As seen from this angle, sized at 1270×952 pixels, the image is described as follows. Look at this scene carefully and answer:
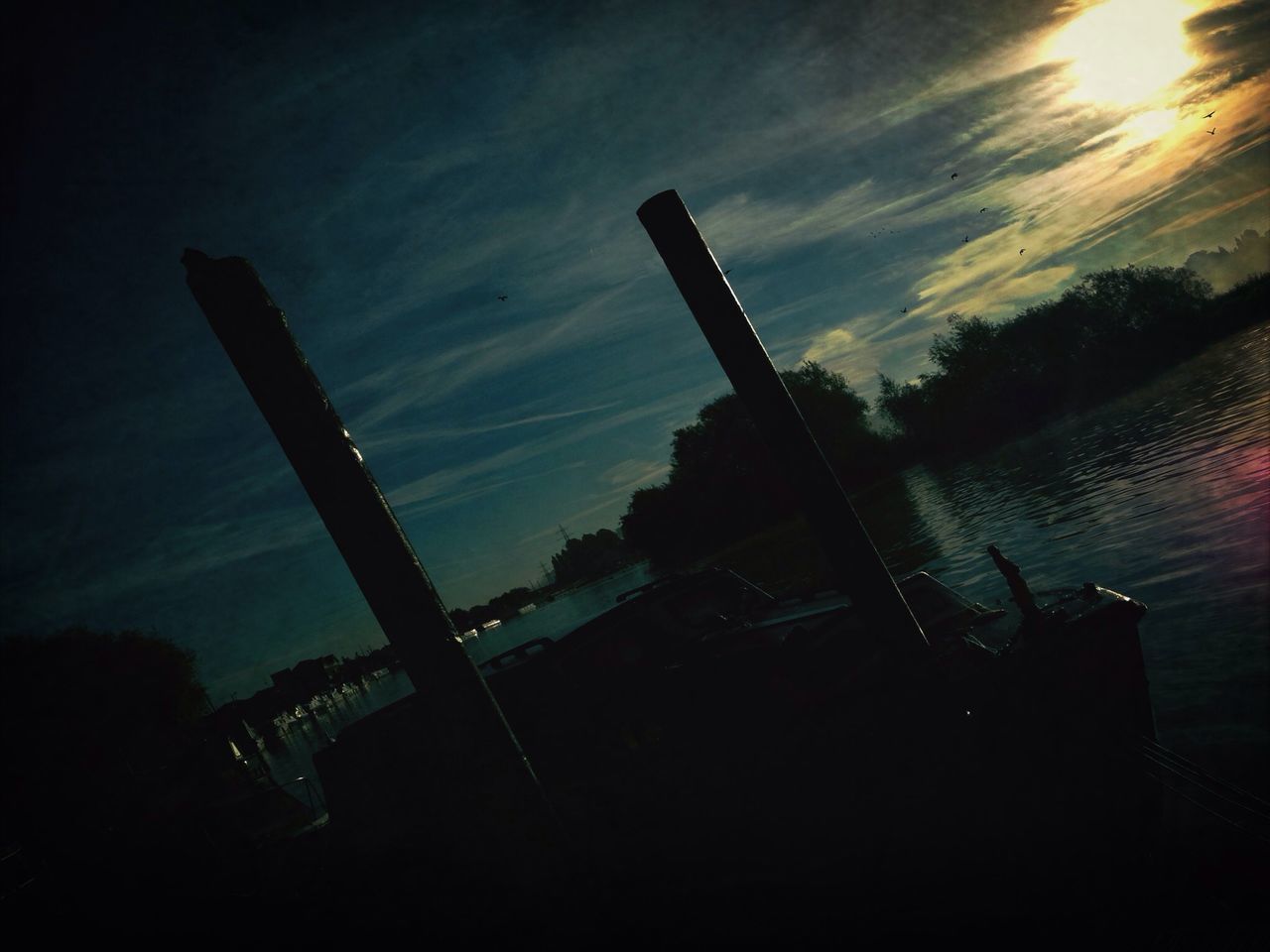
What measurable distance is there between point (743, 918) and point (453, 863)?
203 centimetres

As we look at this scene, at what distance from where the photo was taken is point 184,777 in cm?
1303

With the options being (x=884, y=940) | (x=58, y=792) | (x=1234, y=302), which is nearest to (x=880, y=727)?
(x=884, y=940)

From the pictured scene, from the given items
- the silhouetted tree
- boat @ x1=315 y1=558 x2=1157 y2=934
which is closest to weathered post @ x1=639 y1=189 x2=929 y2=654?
boat @ x1=315 y1=558 x2=1157 y2=934

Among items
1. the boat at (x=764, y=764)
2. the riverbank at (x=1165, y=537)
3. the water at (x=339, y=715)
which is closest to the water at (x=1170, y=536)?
the riverbank at (x=1165, y=537)

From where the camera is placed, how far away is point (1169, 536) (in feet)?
42.8

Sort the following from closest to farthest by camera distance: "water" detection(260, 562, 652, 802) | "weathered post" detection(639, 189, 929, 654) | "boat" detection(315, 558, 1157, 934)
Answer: "boat" detection(315, 558, 1157, 934), "weathered post" detection(639, 189, 929, 654), "water" detection(260, 562, 652, 802)

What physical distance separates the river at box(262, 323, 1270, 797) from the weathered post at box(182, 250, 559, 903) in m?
4.23

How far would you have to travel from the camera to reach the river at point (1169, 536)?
7.14 m

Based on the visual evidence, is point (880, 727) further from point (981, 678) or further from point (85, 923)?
point (85, 923)

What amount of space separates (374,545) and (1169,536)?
617 inches

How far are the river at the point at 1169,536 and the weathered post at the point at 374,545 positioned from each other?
166 inches

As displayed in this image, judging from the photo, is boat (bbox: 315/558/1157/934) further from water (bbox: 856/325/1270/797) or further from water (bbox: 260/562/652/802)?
water (bbox: 260/562/652/802)

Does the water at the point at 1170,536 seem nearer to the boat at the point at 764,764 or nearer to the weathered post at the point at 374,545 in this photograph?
the boat at the point at 764,764

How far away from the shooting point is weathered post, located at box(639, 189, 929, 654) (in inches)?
182
